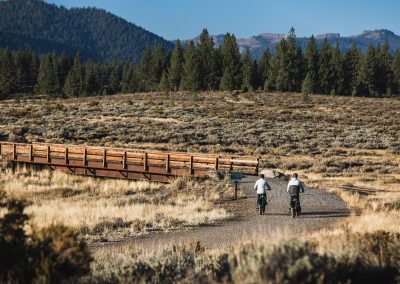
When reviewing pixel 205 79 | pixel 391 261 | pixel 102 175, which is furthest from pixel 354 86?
pixel 391 261

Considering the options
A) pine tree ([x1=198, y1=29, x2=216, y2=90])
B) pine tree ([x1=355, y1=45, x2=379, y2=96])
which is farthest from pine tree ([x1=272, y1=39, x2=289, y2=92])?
pine tree ([x1=355, y1=45, x2=379, y2=96])

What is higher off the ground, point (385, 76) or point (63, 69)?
point (63, 69)

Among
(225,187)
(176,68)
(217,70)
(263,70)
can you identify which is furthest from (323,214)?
(263,70)

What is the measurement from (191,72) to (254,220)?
78537mm

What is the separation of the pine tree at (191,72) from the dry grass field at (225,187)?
978 cm

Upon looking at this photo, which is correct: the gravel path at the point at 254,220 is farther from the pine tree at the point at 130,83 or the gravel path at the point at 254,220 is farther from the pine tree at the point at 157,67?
the pine tree at the point at 130,83

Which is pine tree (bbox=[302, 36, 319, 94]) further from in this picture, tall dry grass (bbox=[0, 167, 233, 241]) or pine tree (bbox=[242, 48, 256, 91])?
tall dry grass (bbox=[0, 167, 233, 241])

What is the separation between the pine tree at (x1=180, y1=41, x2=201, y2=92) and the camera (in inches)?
3632

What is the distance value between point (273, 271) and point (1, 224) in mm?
4489

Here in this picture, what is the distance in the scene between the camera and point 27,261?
6863 mm

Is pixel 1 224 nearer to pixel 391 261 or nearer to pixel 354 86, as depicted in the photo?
pixel 391 261

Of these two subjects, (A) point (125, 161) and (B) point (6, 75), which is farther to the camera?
(B) point (6, 75)

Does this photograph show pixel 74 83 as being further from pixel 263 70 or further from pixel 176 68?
pixel 263 70

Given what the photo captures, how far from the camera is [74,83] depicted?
11169cm
